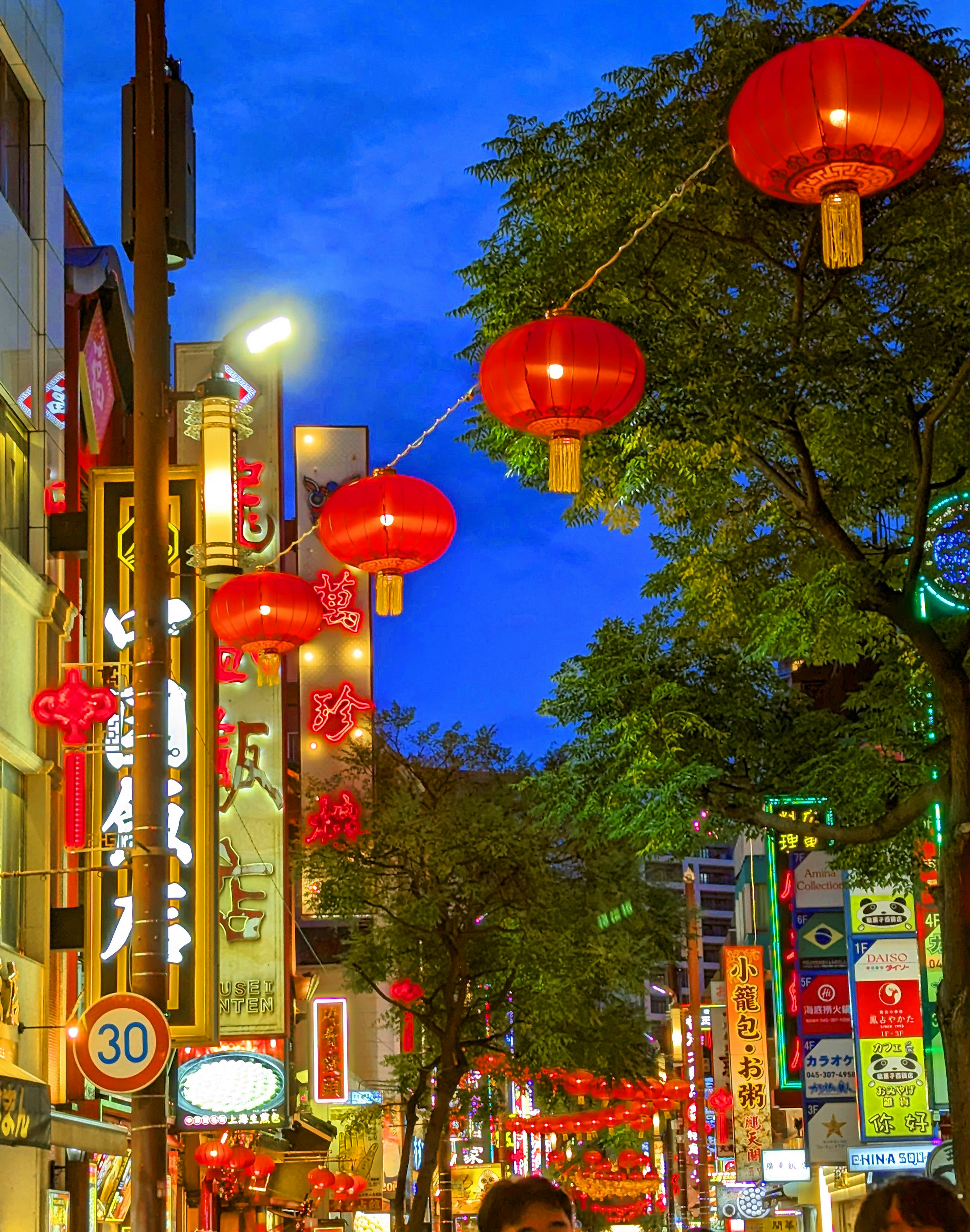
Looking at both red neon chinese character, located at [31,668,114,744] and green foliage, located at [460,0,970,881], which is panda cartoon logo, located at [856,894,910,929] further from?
red neon chinese character, located at [31,668,114,744]

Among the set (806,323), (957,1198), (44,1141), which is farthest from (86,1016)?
(806,323)

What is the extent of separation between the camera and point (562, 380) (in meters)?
11.4

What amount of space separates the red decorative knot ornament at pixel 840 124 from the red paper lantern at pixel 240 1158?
78.0 ft

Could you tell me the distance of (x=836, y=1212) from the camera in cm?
3766

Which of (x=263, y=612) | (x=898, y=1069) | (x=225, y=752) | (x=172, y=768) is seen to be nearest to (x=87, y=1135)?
(x=172, y=768)

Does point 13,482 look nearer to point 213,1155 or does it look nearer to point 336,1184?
point 213,1155

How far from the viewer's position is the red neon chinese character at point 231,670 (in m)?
25.8

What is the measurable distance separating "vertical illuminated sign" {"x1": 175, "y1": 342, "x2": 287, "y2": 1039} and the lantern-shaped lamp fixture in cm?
1088

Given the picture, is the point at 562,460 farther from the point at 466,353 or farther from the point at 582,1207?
the point at 582,1207

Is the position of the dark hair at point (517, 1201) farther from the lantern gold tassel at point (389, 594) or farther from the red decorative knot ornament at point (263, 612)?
the red decorative knot ornament at point (263, 612)

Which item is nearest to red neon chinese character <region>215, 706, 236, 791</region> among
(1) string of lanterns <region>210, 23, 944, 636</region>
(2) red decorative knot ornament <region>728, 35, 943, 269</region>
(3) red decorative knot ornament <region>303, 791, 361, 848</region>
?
(3) red decorative knot ornament <region>303, 791, 361, 848</region>

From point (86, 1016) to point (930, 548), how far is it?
31.5ft

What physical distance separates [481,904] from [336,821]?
308cm

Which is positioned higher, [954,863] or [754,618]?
[754,618]
